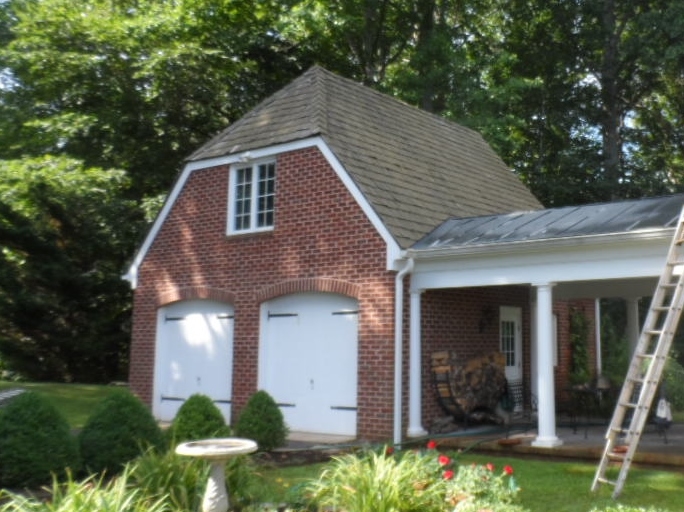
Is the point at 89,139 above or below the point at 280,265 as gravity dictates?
above

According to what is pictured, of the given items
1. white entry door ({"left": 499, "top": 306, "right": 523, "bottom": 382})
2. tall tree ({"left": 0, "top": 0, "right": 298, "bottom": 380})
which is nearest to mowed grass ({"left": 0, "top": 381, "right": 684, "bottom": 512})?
white entry door ({"left": 499, "top": 306, "right": 523, "bottom": 382})

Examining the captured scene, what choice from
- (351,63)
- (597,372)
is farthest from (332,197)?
(351,63)

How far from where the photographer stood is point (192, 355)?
15.2m

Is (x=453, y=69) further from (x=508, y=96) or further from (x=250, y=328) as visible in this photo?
(x=250, y=328)

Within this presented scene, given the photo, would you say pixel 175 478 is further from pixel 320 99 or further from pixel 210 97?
pixel 210 97

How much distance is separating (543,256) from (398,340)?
256 centimetres

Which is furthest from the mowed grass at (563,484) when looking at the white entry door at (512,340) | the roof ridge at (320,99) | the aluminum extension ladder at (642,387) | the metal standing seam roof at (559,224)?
the roof ridge at (320,99)

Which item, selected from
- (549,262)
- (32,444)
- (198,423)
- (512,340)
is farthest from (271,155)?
(32,444)

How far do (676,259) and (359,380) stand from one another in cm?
514

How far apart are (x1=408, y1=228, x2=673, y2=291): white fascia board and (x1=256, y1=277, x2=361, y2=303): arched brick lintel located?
3.42ft

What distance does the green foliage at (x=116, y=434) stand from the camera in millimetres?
9430

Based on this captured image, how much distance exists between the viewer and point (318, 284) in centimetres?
1339

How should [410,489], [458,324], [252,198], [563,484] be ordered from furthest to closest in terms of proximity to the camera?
[252,198] → [458,324] → [563,484] → [410,489]

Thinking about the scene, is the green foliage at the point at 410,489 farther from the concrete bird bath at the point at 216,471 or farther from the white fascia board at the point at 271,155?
the white fascia board at the point at 271,155
